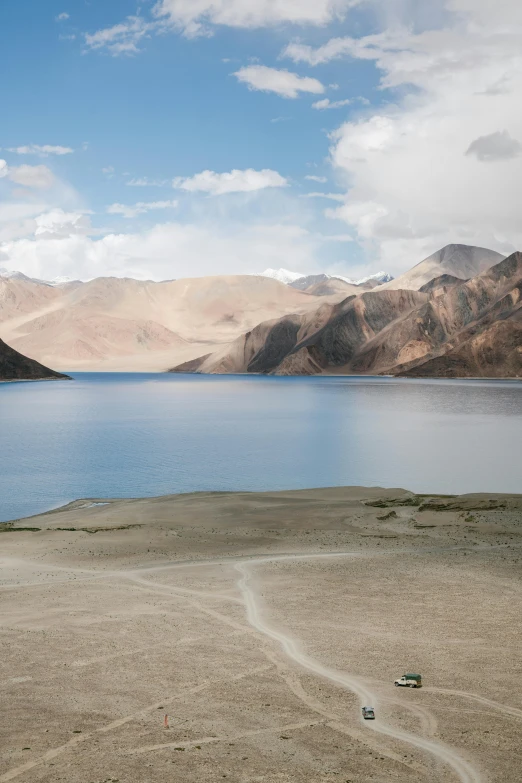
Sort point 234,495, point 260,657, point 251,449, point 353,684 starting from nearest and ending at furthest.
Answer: point 353,684 < point 260,657 < point 234,495 < point 251,449

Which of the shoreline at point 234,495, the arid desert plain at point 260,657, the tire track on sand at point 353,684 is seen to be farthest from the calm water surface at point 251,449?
the tire track on sand at point 353,684

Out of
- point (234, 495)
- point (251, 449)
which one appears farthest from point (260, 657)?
point (251, 449)

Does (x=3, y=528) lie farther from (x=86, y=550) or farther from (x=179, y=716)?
(x=179, y=716)

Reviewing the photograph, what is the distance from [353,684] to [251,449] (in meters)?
54.9

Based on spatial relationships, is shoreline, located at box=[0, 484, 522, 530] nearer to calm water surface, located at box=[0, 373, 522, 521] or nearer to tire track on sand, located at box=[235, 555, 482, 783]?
calm water surface, located at box=[0, 373, 522, 521]

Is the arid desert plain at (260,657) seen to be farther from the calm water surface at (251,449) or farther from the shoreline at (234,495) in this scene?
the calm water surface at (251,449)

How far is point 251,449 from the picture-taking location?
68562 mm

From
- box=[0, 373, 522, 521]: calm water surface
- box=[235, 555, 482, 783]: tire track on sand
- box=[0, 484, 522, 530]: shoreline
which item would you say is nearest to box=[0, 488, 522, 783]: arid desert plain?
box=[235, 555, 482, 783]: tire track on sand

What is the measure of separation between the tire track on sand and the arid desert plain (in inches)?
1.7

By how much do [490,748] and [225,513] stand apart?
25.2 meters

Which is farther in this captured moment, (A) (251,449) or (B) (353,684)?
(A) (251,449)

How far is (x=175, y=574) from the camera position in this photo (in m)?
23.2

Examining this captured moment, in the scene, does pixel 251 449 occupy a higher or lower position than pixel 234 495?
higher

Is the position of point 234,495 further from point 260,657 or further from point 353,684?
point 353,684
